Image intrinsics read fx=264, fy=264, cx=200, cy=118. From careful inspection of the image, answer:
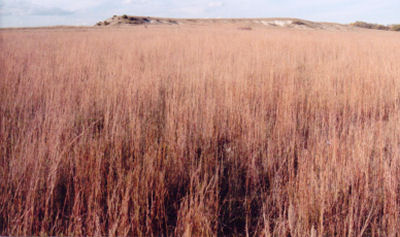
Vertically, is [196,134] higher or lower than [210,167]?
higher

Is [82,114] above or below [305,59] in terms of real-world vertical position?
below

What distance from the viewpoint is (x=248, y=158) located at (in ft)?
9.06

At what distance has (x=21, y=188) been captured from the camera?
2172 millimetres

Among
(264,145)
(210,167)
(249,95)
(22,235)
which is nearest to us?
(22,235)

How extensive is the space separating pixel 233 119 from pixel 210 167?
3.71 ft

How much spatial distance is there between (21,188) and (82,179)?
1.53 ft

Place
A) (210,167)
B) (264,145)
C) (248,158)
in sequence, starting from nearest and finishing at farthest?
(210,167) → (248,158) → (264,145)

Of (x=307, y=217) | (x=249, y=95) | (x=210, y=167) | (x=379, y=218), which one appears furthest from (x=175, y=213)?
(x=249, y=95)

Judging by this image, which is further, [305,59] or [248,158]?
[305,59]

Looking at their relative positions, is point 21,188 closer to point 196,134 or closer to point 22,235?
point 22,235

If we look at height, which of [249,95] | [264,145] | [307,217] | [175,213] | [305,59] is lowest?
[175,213]

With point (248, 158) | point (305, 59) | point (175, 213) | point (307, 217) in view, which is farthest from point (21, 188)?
point (305, 59)

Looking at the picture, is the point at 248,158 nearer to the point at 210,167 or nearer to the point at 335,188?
the point at 210,167

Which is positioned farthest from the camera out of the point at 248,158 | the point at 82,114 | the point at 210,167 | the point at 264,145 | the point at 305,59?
the point at 305,59
